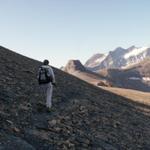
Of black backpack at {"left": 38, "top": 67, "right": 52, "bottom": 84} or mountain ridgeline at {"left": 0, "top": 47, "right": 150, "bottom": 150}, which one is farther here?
black backpack at {"left": 38, "top": 67, "right": 52, "bottom": 84}

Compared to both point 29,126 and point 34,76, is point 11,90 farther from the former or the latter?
point 34,76

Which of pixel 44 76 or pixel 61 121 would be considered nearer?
pixel 44 76

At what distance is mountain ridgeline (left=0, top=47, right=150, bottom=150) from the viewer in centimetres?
1778

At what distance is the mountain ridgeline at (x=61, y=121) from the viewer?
17.8 meters

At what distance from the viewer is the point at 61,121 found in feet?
71.3

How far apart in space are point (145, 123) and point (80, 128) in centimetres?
935

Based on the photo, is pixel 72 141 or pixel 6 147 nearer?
pixel 6 147

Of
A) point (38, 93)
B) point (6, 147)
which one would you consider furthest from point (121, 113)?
point (6, 147)

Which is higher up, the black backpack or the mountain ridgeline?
the black backpack

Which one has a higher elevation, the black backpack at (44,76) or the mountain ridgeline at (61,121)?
the black backpack at (44,76)

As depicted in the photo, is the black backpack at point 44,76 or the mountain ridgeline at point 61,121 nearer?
the mountain ridgeline at point 61,121

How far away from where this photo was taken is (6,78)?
28453mm

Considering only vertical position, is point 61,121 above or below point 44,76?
below

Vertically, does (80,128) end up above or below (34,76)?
below
